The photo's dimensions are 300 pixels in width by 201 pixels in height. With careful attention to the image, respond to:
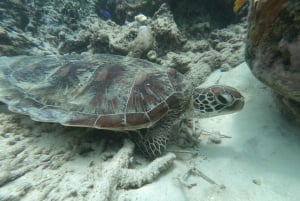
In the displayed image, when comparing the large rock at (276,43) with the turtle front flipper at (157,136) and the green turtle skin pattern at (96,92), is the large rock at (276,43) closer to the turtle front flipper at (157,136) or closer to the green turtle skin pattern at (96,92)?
the green turtle skin pattern at (96,92)

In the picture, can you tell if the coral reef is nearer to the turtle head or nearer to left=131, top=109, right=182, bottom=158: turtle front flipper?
left=131, top=109, right=182, bottom=158: turtle front flipper

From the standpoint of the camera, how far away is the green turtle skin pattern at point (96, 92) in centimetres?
271

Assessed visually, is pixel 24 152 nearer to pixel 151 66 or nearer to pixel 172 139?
pixel 172 139

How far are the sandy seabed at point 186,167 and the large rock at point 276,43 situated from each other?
796 mm

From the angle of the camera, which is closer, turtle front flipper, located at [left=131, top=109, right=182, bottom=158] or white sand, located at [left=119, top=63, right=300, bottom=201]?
white sand, located at [left=119, top=63, right=300, bottom=201]

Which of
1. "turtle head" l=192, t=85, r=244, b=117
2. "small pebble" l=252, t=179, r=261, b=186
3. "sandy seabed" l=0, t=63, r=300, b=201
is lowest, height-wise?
"small pebble" l=252, t=179, r=261, b=186

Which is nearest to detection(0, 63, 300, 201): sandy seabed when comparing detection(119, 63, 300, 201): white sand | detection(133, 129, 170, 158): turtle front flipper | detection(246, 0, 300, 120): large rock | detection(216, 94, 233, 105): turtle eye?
detection(119, 63, 300, 201): white sand

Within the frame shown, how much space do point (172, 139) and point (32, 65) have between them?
242 cm

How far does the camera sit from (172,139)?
3.07 metres

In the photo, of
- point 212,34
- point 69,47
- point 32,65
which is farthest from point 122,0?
point 32,65

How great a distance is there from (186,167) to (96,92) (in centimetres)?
145

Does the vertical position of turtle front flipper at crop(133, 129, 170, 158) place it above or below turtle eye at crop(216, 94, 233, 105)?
below

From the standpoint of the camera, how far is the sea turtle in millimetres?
2725

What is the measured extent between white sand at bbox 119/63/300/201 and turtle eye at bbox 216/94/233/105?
1.49 feet
